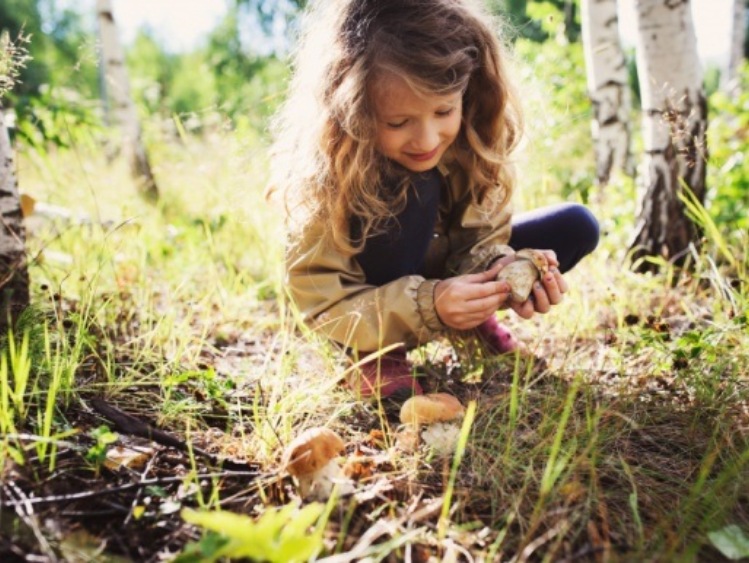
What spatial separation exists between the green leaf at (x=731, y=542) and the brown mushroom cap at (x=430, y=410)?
0.57m

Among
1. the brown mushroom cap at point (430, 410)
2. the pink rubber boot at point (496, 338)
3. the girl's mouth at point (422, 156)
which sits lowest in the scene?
the pink rubber boot at point (496, 338)

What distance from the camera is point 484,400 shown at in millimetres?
1607

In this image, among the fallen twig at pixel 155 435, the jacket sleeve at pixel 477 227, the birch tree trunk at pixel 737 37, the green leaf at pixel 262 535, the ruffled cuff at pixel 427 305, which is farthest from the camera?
the birch tree trunk at pixel 737 37

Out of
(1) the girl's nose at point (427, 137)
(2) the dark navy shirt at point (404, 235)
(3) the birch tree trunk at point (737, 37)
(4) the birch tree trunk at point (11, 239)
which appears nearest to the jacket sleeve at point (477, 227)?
(2) the dark navy shirt at point (404, 235)

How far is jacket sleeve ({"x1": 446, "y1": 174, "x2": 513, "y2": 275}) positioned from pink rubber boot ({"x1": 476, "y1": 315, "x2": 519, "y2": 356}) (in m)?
0.21

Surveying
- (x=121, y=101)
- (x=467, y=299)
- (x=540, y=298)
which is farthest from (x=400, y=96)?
(x=121, y=101)

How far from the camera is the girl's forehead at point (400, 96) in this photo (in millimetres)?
1604

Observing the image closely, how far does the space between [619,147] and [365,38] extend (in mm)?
2425

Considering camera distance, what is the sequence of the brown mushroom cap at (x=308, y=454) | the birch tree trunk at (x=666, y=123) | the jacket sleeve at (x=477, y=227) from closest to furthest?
1. the brown mushroom cap at (x=308, y=454)
2. the jacket sleeve at (x=477, y=227)
3. the birch tree trunk at (x=666, y=123)

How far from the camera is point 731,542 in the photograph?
1.04 meters

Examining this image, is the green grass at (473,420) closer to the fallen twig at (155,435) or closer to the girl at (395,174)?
the fallen twig at (155,435)

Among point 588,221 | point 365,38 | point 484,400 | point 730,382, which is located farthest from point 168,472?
point 588,221

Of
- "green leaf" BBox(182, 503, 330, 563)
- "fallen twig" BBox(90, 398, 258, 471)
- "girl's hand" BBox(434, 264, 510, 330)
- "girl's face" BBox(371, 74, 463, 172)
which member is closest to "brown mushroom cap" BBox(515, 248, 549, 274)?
"girl's hand" BBox(434, 264, 510, 330)

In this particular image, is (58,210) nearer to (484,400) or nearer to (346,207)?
(346,207)
